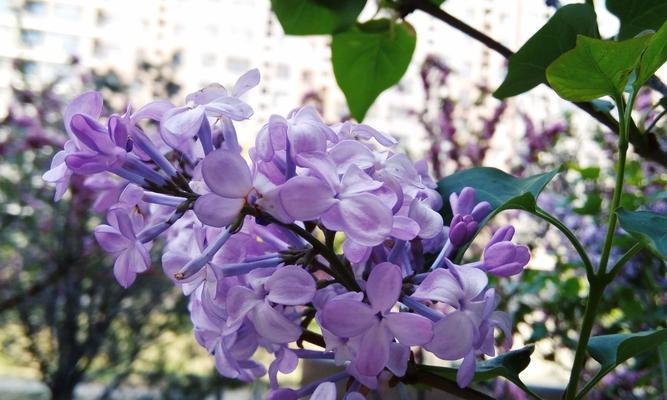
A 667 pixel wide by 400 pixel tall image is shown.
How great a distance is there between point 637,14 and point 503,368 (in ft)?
0.72

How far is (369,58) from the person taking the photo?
0.46 metres

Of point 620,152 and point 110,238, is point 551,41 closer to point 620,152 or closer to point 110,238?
point 620,152

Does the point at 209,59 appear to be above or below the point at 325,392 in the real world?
below

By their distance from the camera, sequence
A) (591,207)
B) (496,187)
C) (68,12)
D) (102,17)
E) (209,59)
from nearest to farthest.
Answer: (496,187), (591,207), (209,59), (102,17), (68,12)

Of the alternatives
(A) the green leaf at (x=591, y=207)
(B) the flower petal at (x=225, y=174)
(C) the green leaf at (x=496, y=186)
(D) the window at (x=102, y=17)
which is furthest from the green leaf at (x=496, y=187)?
(D) the window at (x=102, y=17)

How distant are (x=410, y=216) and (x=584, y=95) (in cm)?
11

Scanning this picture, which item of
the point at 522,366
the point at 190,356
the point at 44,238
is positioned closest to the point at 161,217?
the point at 522,366

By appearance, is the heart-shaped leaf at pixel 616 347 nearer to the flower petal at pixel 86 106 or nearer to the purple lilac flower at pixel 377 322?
the purple lilac flower at pixel 377 322

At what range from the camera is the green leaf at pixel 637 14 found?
325mm

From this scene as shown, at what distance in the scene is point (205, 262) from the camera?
223 mm

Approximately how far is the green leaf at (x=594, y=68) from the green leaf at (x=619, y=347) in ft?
A: 0.36

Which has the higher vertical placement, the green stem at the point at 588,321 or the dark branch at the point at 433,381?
the green stem at the point at 588,321

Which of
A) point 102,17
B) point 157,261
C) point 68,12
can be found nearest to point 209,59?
point 102,17

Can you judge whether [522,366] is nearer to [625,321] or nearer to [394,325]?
[394,325]
